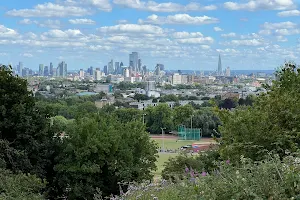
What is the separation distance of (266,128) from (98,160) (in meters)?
7.16

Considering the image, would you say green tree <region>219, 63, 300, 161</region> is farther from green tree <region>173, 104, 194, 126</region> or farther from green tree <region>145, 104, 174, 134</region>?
green tree <region>173, 104, 194, 126</region>

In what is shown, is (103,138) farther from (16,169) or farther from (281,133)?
(281,133)

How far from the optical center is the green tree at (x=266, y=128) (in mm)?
9664

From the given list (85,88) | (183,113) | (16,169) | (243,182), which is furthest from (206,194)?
(85,88)

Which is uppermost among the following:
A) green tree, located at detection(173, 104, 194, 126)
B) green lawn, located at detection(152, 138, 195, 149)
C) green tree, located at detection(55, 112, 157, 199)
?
green tree, located at detection(55, 112, 157, 199)

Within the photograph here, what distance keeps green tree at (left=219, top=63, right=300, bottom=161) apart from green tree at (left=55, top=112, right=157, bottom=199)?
207 inches

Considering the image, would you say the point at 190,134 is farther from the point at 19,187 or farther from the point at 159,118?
the point at 19,187

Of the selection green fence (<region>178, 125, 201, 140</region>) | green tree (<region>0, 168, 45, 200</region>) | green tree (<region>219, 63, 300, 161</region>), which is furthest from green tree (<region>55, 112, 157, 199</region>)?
green fence (<region>178, 125, 201, 140</region>)

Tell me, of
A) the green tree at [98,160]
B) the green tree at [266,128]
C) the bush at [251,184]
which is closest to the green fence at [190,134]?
the green tree at [98,160]

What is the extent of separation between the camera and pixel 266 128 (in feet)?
32.9

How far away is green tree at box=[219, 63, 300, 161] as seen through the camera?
9.66m

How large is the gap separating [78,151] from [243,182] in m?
11.7

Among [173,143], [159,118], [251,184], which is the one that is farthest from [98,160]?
[159,118]

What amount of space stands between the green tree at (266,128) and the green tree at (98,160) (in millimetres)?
5268
